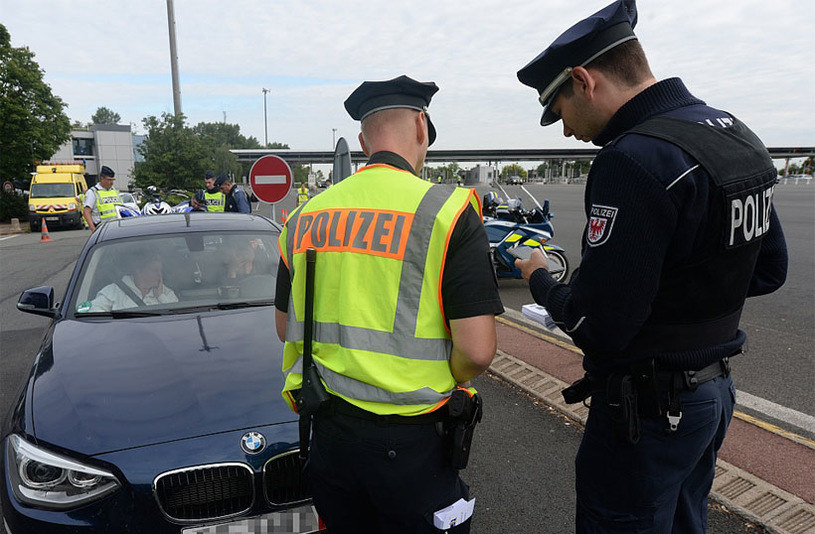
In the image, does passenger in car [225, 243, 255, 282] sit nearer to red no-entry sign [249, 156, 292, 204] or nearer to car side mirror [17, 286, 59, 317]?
car side mirror [17, 286, 59, 317]

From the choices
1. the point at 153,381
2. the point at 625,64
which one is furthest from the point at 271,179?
the point at 625,64

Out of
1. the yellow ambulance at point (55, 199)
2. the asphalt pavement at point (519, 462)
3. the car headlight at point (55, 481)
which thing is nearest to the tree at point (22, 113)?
the yellow ambulance at point (55, 199)

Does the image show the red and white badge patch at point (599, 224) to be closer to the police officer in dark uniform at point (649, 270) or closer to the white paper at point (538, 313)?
the police officer in dark uniform at point (649, 270)

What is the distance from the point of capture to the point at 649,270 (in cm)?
139

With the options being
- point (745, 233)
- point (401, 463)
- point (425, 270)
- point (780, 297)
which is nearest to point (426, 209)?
point (425, 270)

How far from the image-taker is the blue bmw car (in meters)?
2.05

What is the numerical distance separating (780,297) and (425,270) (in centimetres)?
814

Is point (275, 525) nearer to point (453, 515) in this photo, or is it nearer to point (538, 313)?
point (453, 515)

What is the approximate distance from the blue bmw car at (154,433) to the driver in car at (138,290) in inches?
5.0

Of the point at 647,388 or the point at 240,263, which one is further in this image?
the point at 240,263

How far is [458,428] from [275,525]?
104cm

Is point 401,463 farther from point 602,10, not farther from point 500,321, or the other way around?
point 500,321

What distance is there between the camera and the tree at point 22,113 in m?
26.1

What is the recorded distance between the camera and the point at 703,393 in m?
1.58
